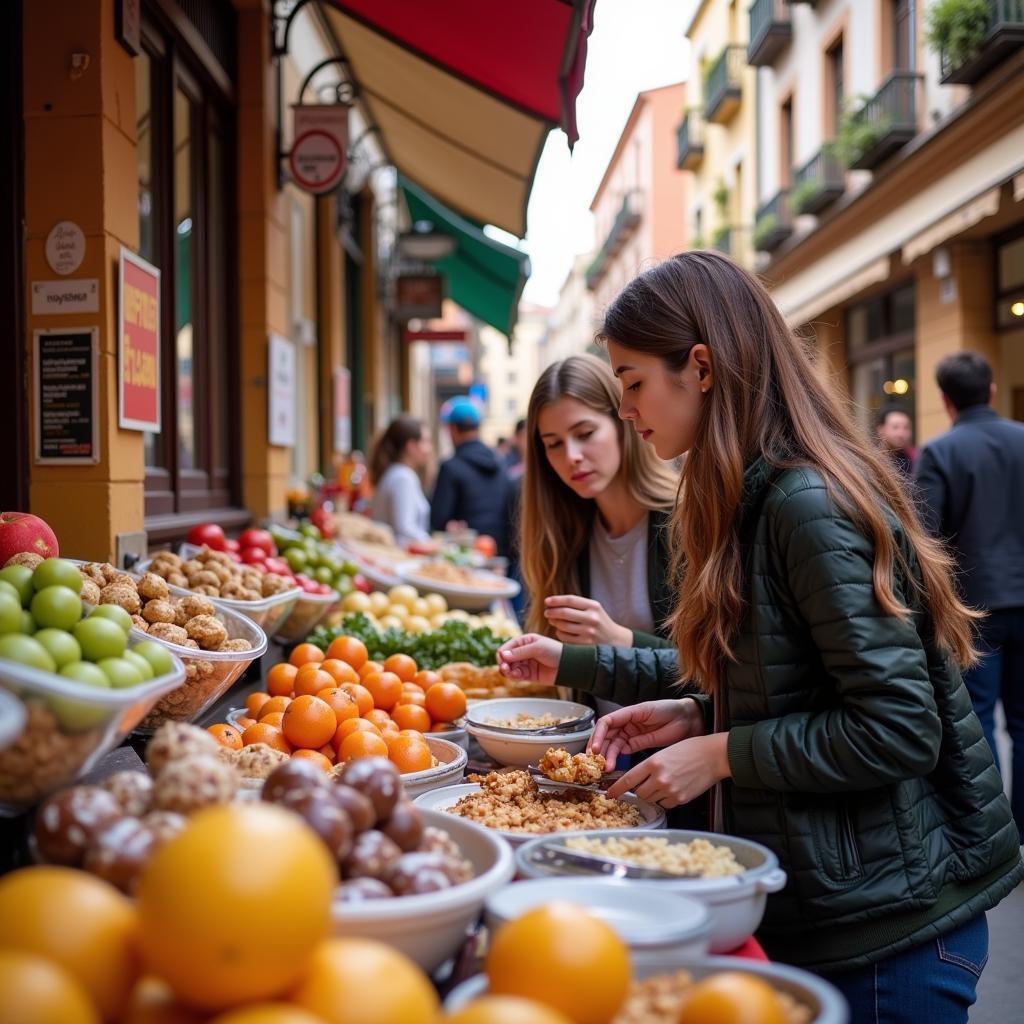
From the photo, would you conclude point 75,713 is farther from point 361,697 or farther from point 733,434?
point 361,697

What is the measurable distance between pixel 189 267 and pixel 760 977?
16.2ft

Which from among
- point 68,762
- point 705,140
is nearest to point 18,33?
point 68,762

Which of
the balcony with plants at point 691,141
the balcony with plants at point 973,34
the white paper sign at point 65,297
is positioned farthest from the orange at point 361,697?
the balcony with plants at point 691,141

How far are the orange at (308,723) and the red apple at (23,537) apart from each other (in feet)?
2.21

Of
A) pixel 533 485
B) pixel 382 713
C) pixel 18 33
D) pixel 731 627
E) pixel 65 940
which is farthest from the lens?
pixel 533 485

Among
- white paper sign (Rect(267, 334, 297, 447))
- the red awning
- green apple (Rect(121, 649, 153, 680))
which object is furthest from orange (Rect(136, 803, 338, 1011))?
white paper sign (Rect(267, 334, 297, 447))

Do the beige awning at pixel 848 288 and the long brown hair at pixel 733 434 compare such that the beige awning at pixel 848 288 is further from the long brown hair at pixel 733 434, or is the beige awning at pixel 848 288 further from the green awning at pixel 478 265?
the long brown hair at pixel 733 434

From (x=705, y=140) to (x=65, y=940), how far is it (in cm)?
2761

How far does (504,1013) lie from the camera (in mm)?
990

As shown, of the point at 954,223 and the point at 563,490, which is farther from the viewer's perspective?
the point at 954,223

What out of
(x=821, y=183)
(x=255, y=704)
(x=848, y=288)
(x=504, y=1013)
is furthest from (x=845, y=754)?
(x=821, y=183)

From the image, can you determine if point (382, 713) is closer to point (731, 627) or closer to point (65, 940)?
point (731, 627)

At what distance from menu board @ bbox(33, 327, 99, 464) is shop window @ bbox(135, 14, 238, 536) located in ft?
2.56

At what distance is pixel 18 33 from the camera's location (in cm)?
322
